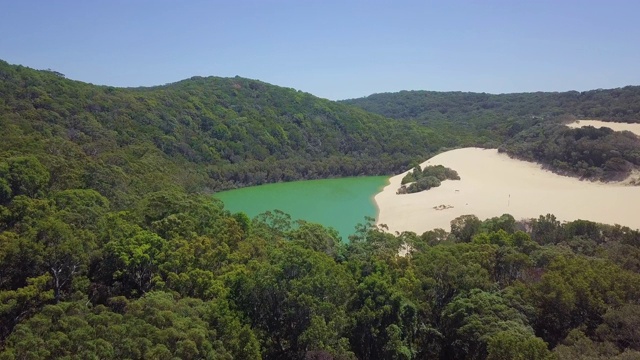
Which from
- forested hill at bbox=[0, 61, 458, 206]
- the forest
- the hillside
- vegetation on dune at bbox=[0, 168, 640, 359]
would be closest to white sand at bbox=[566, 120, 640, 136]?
the hillside

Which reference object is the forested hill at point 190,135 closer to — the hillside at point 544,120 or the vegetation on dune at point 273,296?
the vegetation on dune at point 273,296

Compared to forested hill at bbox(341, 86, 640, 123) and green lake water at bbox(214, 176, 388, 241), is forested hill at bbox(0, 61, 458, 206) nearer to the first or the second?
green lake water at bbox(214, 176, 388, 241)

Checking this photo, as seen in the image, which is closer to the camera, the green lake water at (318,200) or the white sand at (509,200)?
the white sand at (509,200)

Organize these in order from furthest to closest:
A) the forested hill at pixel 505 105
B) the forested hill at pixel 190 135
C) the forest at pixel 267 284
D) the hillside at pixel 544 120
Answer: the forested hill at pixel 505 105 < the hillside at pixel 544 120 < the forested hill at pixel 190 135 < the forest at pixel 267 284

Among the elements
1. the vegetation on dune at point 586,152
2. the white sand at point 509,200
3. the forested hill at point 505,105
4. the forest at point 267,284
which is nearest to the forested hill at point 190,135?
the forest at point 267,284

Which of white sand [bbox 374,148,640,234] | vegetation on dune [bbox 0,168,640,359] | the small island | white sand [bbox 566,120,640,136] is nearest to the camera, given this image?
vegetation on dune [bbox 0,168,640,359]

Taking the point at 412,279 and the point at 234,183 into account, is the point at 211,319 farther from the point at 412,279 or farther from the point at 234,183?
the point at 234,183

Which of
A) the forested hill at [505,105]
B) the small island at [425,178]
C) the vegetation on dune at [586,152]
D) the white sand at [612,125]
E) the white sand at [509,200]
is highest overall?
the forested hill at [505,105]
